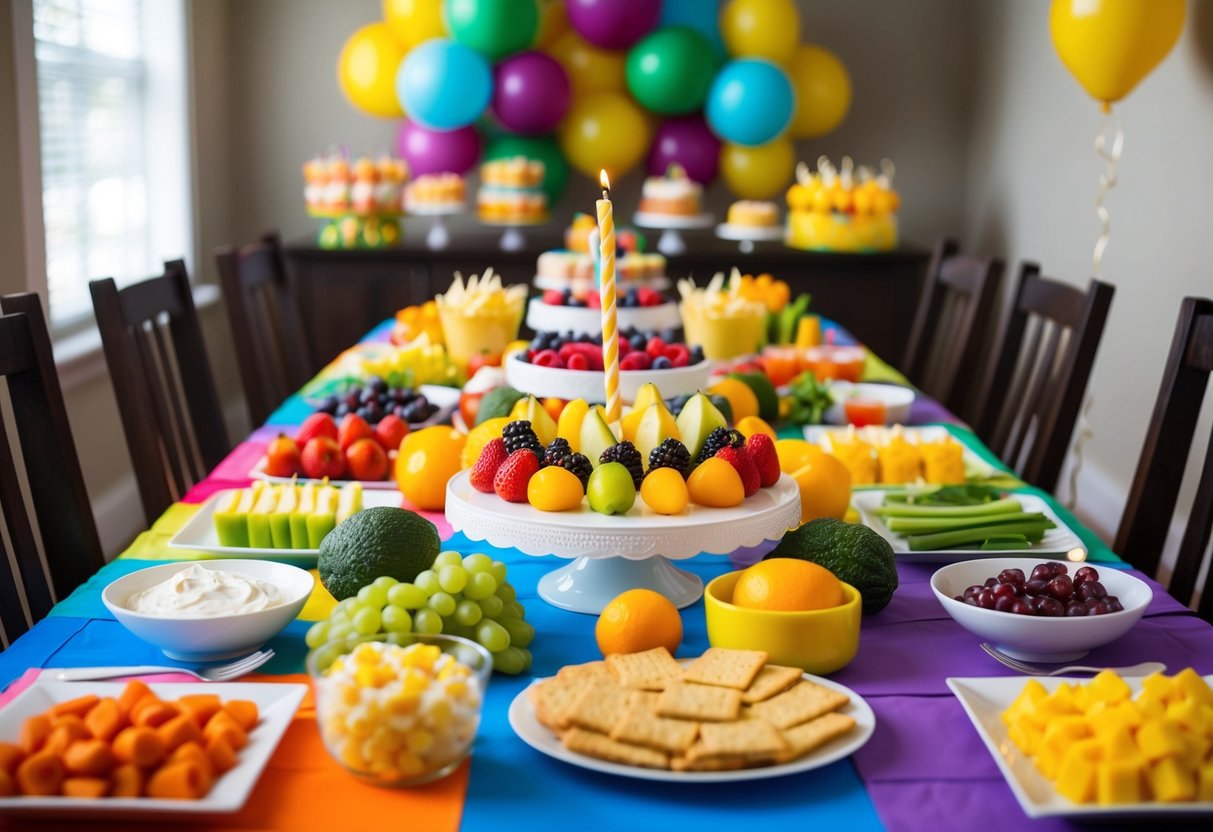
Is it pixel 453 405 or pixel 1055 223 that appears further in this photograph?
pixel 1055 223

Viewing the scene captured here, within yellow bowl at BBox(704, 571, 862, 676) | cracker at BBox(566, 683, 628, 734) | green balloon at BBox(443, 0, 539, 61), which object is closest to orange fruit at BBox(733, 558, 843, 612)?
yellow bowl at BBox(704, 571, 862, 676)

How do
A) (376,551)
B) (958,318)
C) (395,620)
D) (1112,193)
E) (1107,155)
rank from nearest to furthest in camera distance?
(395,620), (376,551), (958,318), (1107,155), (1112,193)

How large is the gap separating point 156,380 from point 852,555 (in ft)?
5.03

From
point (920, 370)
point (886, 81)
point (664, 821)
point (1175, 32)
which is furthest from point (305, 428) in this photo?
point (886, 81)

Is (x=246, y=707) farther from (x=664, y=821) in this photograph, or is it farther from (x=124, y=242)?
(x=124, y=242)

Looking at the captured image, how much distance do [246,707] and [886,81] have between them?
15.9 feet

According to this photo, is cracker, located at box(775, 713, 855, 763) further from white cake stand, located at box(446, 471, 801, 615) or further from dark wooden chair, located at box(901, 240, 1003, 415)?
dark wooden chair, located at box(901, 240, 1003, 415)

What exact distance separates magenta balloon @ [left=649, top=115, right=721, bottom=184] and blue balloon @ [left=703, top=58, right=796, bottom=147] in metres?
0.22

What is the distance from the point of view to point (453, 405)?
96.7 inches

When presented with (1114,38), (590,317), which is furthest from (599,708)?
(1114,38)

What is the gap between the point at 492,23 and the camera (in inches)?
177

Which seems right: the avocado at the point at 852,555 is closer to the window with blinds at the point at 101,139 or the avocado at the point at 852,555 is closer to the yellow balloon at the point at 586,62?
the window with blinds at the point at 101,139

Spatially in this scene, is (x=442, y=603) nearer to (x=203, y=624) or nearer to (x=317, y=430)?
(x=203, y=624)

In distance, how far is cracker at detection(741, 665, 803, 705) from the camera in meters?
1.15
